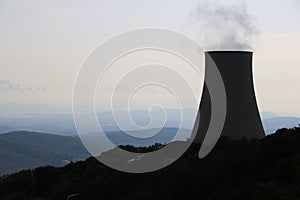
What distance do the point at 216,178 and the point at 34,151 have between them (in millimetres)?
108850

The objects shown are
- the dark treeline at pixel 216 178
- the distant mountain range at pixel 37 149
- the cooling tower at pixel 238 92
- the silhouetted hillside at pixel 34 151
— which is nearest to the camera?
the dark treeline at pixel 216 178

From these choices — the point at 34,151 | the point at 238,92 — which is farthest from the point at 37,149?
the point at 238,92

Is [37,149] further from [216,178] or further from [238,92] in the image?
[216,178]

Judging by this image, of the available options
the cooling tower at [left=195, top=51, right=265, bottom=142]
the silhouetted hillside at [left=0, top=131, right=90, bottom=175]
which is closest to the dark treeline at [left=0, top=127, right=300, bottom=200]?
the cooling tower at [left=195, top=51, right=265, bottom=142]

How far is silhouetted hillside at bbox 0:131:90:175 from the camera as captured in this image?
10869cm

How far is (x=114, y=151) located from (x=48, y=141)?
388 ft

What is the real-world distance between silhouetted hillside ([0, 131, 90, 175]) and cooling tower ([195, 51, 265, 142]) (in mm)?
84601

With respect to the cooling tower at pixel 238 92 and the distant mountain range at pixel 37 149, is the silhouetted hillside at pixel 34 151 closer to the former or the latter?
the distant mountain range at pixel 37 149

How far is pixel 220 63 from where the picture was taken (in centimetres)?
1684

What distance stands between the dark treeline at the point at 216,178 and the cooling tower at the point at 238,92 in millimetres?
555

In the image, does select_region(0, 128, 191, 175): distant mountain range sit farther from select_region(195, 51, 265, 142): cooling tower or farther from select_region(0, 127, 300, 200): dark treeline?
select_region(0, 127, 300, 200): dark treeline

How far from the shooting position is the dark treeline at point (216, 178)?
39.0 ft

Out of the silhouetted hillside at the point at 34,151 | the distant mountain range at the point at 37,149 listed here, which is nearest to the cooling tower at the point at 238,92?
the distant mountain range at the point at 37,149

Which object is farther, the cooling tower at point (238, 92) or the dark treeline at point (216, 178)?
the cooling tower at point (238, 92)
